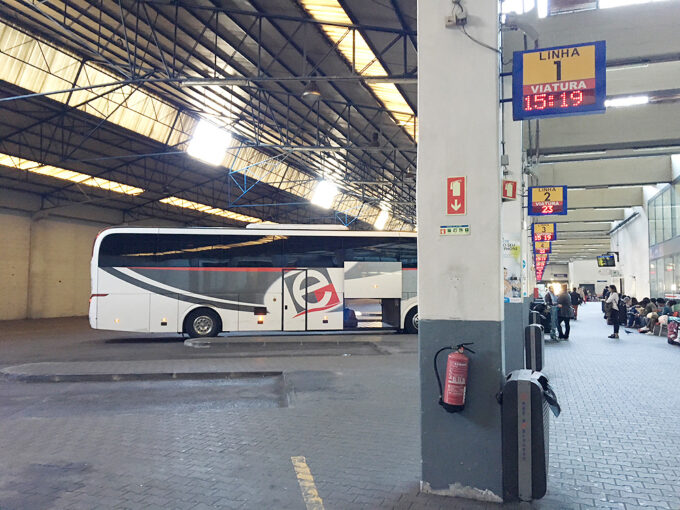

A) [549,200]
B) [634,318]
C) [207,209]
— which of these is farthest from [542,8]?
[207,209]

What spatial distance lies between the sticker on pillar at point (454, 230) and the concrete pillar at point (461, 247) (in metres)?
0.03

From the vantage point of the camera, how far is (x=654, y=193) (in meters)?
25.2

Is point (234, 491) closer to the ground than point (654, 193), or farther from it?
closer to the ground

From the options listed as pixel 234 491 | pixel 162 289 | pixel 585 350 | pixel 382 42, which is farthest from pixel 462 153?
pixel 162 289

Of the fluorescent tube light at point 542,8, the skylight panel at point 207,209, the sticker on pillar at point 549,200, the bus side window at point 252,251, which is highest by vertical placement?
the fluorescent tube light at point 542,8

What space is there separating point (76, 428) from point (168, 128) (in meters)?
15.9

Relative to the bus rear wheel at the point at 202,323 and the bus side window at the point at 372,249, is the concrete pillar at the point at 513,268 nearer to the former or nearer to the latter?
the bus side window at the point at 372,249

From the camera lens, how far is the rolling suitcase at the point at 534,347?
8.12 m

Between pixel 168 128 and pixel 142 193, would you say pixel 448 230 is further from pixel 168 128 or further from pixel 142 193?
pixel 142 193

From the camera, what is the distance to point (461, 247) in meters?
4.47

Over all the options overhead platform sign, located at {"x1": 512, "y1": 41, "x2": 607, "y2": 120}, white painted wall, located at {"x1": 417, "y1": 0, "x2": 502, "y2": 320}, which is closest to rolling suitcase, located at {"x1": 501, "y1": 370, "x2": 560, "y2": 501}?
white painted wall, located at {"x1": 417, "y1": 0, "x2": 502, "y2": 320}

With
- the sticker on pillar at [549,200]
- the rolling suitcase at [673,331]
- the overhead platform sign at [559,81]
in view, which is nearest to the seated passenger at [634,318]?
the rolling suitcase at [673,331]

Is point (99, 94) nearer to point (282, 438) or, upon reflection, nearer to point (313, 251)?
point (313, 251)

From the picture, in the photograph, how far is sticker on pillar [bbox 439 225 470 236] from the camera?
4.46m
